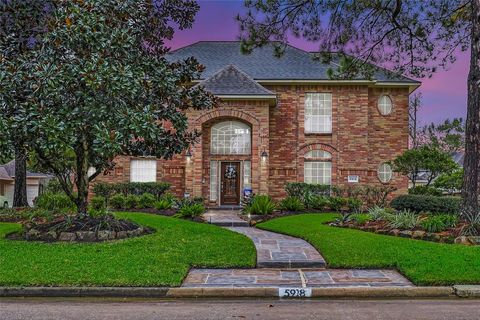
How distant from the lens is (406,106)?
75.8 ft

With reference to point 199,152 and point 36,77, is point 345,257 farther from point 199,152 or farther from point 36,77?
point 199,152

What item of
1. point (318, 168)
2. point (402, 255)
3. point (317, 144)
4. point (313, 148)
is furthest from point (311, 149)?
point (402, 255)

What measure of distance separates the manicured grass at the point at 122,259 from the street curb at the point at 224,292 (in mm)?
153

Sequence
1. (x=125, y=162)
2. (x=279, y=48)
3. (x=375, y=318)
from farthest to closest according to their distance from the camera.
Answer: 1. (x=125, y=162)
2. (x=279, y=48)
3. (x=375, y=318)

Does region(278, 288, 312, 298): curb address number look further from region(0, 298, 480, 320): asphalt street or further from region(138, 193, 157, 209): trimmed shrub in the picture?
region(138, 193, 157, 209): trimmed shrub

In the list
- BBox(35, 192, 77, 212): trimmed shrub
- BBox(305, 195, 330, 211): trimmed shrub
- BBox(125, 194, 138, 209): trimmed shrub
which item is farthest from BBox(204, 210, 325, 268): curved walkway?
BBox(35, 192, 77, 212): trimmed shrub

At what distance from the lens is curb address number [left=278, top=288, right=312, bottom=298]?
262 inches

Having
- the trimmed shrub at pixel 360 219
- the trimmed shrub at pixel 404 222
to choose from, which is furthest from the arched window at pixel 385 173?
the trimmed shrub at pixel 404 222

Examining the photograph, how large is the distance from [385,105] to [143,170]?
12712 millimetres

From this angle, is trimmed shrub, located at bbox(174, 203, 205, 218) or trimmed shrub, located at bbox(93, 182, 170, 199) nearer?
trimmed shrub, located at bbox(174, 203, 205, 218)

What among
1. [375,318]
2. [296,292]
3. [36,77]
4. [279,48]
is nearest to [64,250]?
[36,77]

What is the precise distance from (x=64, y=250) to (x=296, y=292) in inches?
190

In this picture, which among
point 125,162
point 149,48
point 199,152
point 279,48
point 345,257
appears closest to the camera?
point 345,257

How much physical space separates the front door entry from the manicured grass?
34.5 ft
